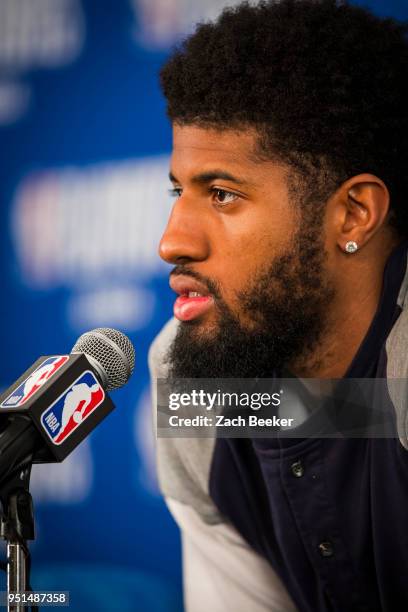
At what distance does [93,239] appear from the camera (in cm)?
193

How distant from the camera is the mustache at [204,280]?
119 centimetres

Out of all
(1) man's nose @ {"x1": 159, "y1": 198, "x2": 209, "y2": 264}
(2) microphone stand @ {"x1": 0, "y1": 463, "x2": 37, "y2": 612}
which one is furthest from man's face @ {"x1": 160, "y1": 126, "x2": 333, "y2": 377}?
(2) microphone stand @ {"x1": 0, "y1": 463, "x2": 37, "y2": 612}

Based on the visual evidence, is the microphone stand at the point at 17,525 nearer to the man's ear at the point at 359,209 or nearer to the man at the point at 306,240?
the man at the point at 306,240

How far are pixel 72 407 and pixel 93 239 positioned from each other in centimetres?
122

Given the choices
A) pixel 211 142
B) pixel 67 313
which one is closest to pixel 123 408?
pixel 67 313

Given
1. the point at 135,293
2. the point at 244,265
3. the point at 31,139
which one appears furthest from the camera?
the point at 31,139

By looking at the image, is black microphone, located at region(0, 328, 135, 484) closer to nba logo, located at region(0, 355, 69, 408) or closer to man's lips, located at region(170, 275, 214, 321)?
nba logo, located at region(0, 355, 69, 408)

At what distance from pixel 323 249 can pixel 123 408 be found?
858mm

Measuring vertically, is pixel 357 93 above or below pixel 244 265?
above

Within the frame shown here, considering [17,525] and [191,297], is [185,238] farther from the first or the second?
[17,525]

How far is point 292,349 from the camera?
1.28m

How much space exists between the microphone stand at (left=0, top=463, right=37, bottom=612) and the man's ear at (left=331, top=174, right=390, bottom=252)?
71 centimetres

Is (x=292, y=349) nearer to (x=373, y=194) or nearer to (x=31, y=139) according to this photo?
(x=373, y=194)

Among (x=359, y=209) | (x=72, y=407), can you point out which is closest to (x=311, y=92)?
(x=359, y=209)
